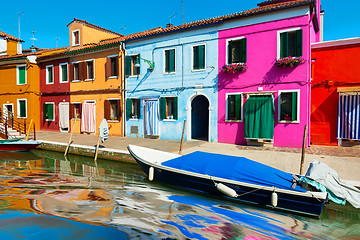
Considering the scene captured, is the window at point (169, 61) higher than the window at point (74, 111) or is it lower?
higher

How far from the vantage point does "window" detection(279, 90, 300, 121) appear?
1117 cm

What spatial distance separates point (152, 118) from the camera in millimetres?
14930

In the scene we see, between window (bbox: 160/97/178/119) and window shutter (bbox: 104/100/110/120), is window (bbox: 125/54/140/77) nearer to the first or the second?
window shutter (bbox: 104/100/110/120)

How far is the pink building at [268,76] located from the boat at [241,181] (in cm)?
561

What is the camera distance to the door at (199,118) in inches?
588

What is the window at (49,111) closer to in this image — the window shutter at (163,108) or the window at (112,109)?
the window at (112,109)

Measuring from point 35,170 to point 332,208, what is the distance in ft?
33.3

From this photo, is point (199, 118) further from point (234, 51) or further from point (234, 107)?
point (234, 51)

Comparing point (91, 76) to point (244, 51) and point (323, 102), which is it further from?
point (323, 102)

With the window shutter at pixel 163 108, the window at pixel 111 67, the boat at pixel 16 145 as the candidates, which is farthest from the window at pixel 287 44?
the boat at pixel 16 145

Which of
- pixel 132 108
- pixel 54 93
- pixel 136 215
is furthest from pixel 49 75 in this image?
pixel 136 215

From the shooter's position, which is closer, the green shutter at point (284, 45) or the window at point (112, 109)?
the green shutter at point (284, 45)

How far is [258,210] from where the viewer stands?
5820 mm

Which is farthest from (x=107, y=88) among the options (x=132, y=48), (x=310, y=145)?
(x=310, y=145)
